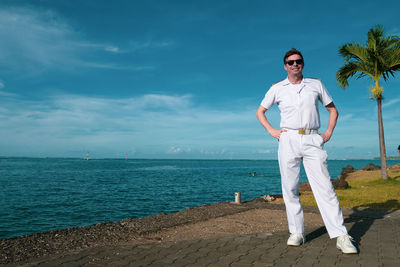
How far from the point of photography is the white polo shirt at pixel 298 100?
4.35 m

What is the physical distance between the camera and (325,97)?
4598 mm

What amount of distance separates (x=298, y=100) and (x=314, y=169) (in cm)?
104

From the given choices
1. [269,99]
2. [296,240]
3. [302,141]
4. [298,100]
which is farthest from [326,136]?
[296,240]

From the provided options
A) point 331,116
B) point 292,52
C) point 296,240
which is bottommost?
point 296,240

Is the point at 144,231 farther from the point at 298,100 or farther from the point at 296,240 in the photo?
the point at 298,100

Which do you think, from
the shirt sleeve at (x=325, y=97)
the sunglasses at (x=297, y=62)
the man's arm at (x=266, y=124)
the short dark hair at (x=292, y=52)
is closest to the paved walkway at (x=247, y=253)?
the man's arm at (x=266, y=124)

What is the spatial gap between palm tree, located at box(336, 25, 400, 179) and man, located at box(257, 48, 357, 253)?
45.7 feet

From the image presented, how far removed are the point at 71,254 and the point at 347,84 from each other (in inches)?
672

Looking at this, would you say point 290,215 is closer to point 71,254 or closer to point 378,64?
point 71,254

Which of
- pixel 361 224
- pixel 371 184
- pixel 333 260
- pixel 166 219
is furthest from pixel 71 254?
pixel 371 184

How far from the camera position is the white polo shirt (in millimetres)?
4348

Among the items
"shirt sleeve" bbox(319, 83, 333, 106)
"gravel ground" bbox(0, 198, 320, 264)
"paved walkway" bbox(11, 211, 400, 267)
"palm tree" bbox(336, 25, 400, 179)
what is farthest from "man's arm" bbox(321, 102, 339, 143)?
"palm tree" bbox(336, 25, 400, 179)

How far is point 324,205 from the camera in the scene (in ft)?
14.4

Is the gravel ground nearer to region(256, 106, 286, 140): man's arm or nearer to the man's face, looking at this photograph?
region(256, 106, 286, 140): man's arm
